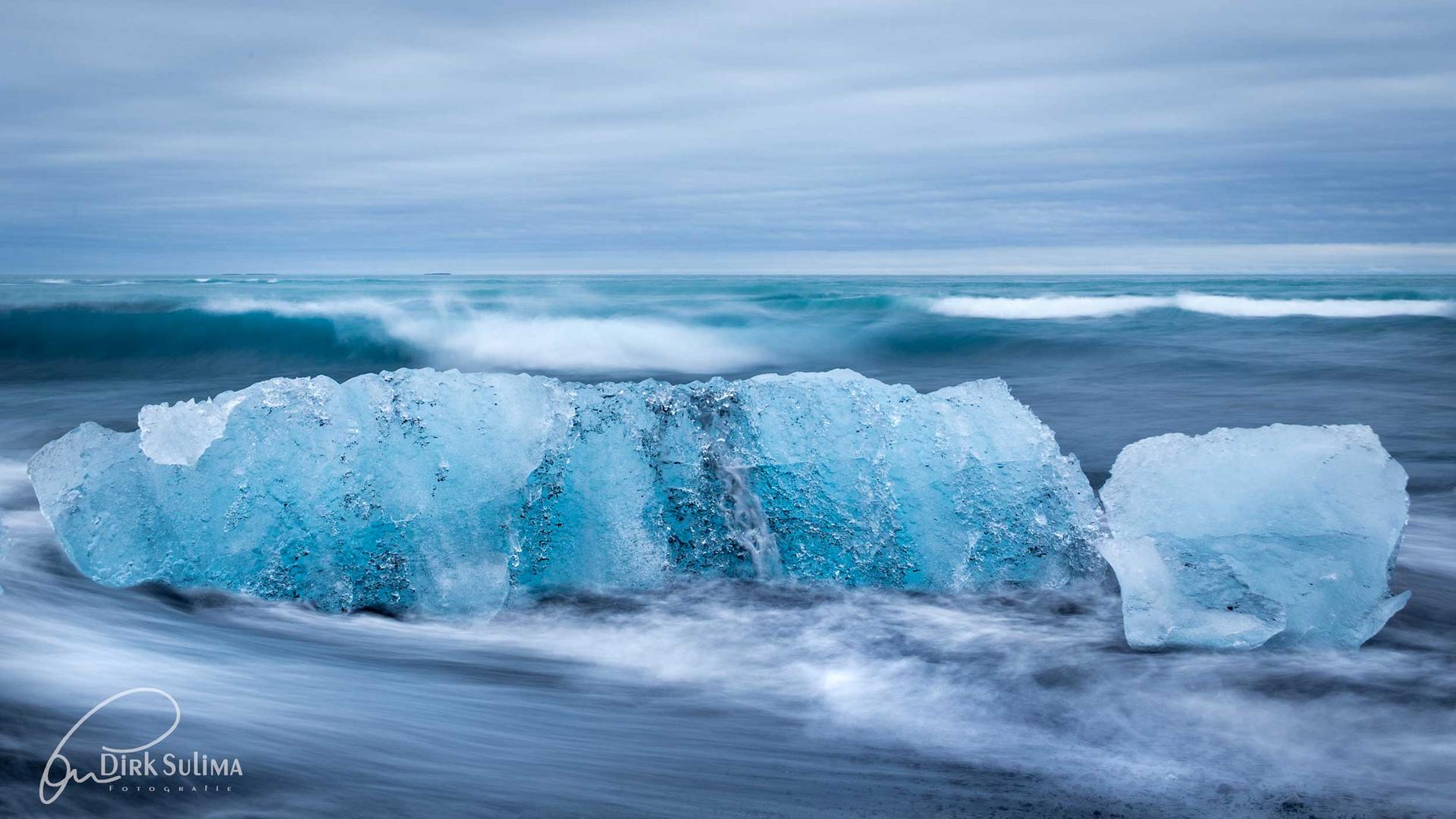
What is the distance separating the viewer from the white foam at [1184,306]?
2062 cm

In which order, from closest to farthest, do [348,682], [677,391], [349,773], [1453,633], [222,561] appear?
1. [349,773]
2. [348,682]
3. [1453,633]
4. [222,561]
5. [677,391]

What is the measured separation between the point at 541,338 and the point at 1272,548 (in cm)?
1413

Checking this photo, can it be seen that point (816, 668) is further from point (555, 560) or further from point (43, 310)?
point (43, 310)

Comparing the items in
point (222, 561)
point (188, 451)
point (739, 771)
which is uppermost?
A: point (188, 451)

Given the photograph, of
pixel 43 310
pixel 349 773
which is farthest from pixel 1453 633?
pixel 43 310

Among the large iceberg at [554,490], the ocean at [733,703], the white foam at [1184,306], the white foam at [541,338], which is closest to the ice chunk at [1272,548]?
the ocean at [733,703]

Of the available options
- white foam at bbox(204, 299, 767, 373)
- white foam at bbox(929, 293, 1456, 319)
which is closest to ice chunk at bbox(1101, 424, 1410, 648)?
white foam at bbox(204, 299, 767, 373)

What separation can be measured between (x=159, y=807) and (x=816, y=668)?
1788mm

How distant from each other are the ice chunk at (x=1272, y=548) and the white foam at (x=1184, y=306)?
661 inches

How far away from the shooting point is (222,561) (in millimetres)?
3754

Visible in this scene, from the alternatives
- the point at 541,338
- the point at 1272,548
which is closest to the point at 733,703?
the point at 1272,548
